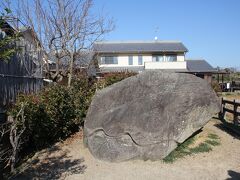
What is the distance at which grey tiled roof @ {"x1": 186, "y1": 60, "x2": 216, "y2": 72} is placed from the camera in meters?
43.8

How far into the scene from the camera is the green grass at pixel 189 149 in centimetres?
936

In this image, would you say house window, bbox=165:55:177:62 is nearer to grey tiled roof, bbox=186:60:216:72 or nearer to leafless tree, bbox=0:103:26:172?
grey tiled roof, bbox=186:60:216:72

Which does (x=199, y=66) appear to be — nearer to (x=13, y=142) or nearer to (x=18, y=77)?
(x=18, y=77)

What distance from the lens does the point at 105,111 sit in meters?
10.1

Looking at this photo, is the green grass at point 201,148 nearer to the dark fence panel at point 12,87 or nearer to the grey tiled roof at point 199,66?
the dark fence panel at point 12,87

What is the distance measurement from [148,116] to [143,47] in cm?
3523

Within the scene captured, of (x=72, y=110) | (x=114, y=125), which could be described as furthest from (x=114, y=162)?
(x=72, y=110)

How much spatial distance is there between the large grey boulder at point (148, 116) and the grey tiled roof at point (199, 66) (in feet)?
110

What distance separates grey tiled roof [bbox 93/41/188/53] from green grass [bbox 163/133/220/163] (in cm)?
3249

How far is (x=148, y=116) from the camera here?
9570mm

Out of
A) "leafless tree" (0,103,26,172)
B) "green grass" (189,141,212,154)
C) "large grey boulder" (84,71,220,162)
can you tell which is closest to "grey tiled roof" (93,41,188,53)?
"large grey boulder" (84,71,220,162)

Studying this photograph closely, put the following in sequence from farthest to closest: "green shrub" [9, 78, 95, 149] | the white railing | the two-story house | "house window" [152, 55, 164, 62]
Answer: "house window" [152, 55, 164, 62]
the two-story house
the white railing
"green shrub" [9, 78, 95, 149]

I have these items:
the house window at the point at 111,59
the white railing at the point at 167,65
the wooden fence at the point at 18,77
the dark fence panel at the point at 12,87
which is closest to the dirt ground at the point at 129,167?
the dark fence panel at the point at 12,87

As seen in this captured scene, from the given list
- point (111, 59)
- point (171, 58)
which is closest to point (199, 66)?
point (171, 58)
